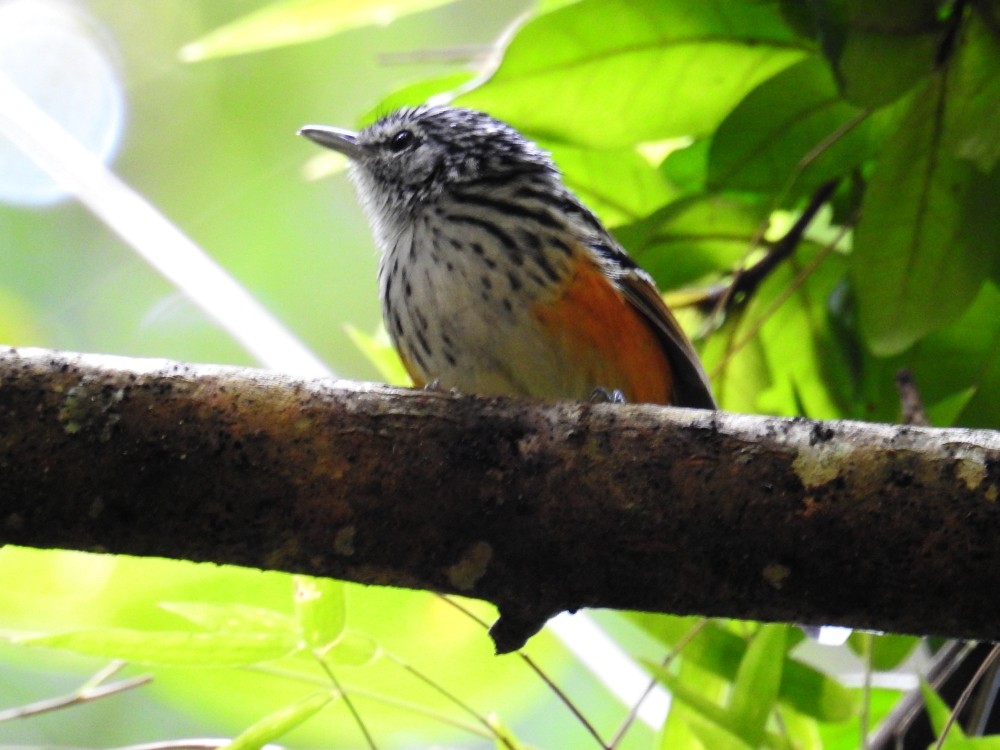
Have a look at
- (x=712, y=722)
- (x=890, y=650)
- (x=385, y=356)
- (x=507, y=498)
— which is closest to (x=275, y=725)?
(x=507, y=498)

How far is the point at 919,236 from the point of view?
2.53 metres

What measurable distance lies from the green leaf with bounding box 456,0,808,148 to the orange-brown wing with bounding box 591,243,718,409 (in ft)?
0.92

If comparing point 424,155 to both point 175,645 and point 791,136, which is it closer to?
point 791,136

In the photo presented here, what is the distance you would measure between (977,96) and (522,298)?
1023mm

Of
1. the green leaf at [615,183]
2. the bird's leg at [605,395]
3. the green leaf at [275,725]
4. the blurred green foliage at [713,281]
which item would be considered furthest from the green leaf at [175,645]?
the green leaf at [615,183]

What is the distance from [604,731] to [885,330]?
2.60 m

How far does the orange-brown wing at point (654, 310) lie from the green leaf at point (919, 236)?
390 mm

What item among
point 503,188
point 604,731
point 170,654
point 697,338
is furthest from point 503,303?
point 604,731

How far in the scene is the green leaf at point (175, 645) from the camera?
1.91 m

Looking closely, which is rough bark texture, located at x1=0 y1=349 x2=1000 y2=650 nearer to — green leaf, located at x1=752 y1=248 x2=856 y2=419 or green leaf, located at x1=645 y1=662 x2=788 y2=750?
green leaf, located at x1=645 y1=662 x2=788 y2=750

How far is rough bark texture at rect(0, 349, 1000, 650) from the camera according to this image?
5.37 feet

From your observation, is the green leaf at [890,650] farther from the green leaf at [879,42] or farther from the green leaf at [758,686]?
the green leaf at [879,42]

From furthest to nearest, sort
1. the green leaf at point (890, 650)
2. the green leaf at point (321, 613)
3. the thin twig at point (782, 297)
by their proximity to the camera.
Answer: the thin twig at point (782, 297)
the green leaf at point (890, 650)
the green leaf at point (321, 613)

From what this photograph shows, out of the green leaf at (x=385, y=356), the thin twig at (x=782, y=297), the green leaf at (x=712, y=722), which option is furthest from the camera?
the green leaf at (x=385, y=356)
